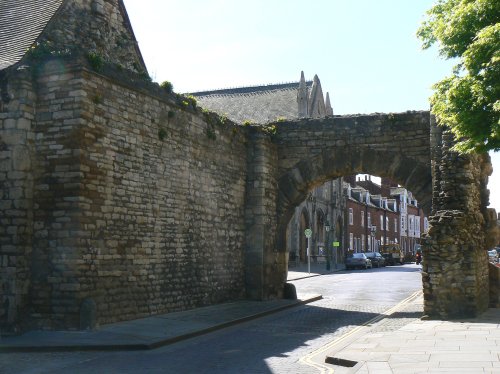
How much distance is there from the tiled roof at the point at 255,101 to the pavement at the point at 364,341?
2554 cm

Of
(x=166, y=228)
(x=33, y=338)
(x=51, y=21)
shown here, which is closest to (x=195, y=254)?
(x=166, y=228)

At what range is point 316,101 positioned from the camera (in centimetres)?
4525

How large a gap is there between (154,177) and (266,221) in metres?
5.33

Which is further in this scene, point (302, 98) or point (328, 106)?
point (328, 106)

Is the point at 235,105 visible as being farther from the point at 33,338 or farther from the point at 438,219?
the point at 33,338

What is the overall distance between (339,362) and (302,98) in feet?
112

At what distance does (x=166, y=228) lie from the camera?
13.6 metres

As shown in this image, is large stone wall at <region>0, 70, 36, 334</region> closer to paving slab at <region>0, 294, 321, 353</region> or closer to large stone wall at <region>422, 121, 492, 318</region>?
paving slab at <region>0, 294, 321, 353</region>

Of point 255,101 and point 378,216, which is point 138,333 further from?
point 378,216

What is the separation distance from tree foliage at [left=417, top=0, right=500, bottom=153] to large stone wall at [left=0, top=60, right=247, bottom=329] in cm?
609

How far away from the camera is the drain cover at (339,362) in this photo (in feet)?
26.3

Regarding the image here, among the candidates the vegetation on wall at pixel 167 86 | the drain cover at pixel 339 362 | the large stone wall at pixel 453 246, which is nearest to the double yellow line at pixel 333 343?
the drain cover at pixel 339 362

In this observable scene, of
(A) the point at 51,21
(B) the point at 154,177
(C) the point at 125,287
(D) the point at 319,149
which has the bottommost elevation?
(C) the point at 125,287

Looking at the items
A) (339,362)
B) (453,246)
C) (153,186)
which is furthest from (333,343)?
(153,186)
